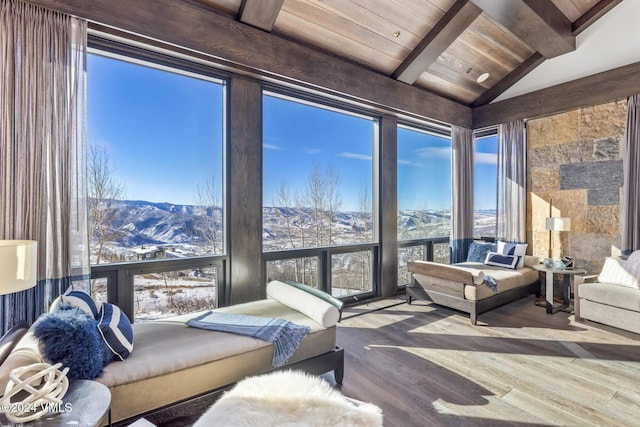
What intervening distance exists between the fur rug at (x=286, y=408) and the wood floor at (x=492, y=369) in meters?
0.74

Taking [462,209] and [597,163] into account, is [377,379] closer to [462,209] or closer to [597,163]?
[462,209]

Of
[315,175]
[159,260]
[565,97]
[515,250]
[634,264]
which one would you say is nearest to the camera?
[159,260]

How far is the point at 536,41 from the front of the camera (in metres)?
3.88

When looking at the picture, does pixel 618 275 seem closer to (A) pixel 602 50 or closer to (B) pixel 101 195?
(A) pixel 602 50

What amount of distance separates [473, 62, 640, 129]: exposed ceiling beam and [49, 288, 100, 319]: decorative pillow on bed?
581 cm

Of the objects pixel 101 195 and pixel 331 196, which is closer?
pixel 101 195

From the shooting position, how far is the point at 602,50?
13.2 feet

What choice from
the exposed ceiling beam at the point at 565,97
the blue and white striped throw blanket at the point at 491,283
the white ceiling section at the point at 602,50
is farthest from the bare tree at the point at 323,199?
the white ceiling section at the point at 602,50

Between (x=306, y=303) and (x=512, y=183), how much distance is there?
4.34 m

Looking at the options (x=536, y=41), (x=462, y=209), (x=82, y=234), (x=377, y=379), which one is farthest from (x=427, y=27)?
(x=82, y=234)

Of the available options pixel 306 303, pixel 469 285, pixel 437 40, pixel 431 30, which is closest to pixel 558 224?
pixel 469 285

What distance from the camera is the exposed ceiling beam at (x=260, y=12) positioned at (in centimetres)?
279

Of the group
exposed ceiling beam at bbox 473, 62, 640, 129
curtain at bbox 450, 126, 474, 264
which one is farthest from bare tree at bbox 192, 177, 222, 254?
exposed ceiling beam at bbox 473, 62, 640, 129

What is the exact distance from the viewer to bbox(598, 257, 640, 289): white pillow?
3.36 metres
